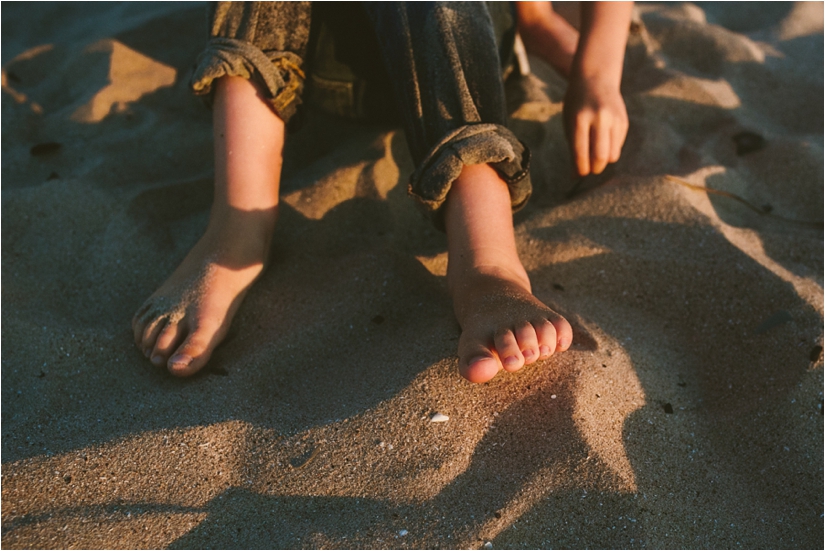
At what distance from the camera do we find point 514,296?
1276 millimetres

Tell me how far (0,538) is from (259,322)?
0.68m

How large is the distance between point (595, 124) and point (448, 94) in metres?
0.46

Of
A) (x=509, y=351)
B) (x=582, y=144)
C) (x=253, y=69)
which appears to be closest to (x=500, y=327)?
(x=509, y=351)

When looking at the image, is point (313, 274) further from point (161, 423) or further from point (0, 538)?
point (0, 538)

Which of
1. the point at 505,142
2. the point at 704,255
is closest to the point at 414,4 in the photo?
the point at 505,142

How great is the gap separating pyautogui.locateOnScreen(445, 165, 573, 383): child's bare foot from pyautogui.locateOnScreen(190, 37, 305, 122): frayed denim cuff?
559mm

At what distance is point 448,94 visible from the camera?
4.57ft

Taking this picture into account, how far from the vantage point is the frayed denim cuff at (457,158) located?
1.35 m

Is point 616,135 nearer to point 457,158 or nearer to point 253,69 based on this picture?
point 457,158

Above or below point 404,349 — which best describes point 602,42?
above

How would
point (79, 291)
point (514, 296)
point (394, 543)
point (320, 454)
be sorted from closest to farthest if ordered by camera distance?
point (394, 543) < point (320, 454) < point (514, 296) < point (79, 291)

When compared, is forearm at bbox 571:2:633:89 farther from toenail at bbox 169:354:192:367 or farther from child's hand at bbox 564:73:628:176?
toenail at bbox 169:354:192:367

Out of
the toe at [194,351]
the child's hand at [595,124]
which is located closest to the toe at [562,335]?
the child's hand at [595,124]

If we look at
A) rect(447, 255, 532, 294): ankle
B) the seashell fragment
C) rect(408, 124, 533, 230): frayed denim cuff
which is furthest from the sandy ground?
rect(408, 124, 533, 230): frayed denim cuff
